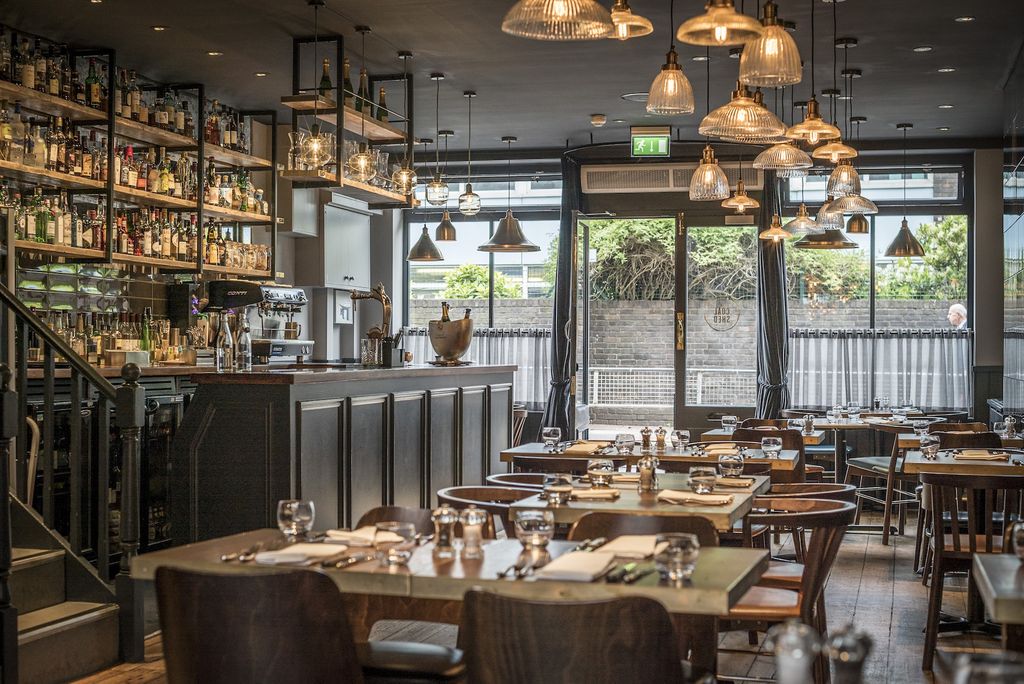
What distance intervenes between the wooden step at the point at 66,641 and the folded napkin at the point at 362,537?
1.82 m

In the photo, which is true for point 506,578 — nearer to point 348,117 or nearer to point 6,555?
point 6,555

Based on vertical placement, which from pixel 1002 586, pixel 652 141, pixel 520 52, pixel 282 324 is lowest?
pixel 1002 586

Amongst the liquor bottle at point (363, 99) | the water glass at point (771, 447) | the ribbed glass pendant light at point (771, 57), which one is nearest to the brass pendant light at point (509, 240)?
the liquor bottle at point (363, 99)

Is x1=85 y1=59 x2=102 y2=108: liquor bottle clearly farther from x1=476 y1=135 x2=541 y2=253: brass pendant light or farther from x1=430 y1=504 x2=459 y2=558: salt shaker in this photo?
x1=430 y1=504 x2=459 y2=558: salt shaker

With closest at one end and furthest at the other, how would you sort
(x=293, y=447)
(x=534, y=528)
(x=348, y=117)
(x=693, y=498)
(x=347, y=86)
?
(x=534, y=528) < (x=693, y=498) < (x=293, y=447) < (x=348, y=117) < (x=347, y=86)

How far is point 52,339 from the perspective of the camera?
16.8ft

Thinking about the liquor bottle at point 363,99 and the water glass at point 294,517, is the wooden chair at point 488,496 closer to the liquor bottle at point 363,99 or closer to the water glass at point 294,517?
the water glass at point 294,517

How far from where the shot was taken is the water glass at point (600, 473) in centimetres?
458

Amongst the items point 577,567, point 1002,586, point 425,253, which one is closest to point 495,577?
point 577,567

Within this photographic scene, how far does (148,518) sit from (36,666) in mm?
2539

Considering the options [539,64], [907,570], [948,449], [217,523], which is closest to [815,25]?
[539,64]

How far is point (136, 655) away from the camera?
16.8ft

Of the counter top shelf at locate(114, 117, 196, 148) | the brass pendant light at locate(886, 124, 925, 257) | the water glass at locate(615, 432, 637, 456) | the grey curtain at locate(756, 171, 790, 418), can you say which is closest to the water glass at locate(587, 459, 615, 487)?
the water glass at locate(615, 432, 637, 456)

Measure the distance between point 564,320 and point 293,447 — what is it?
6614mm
